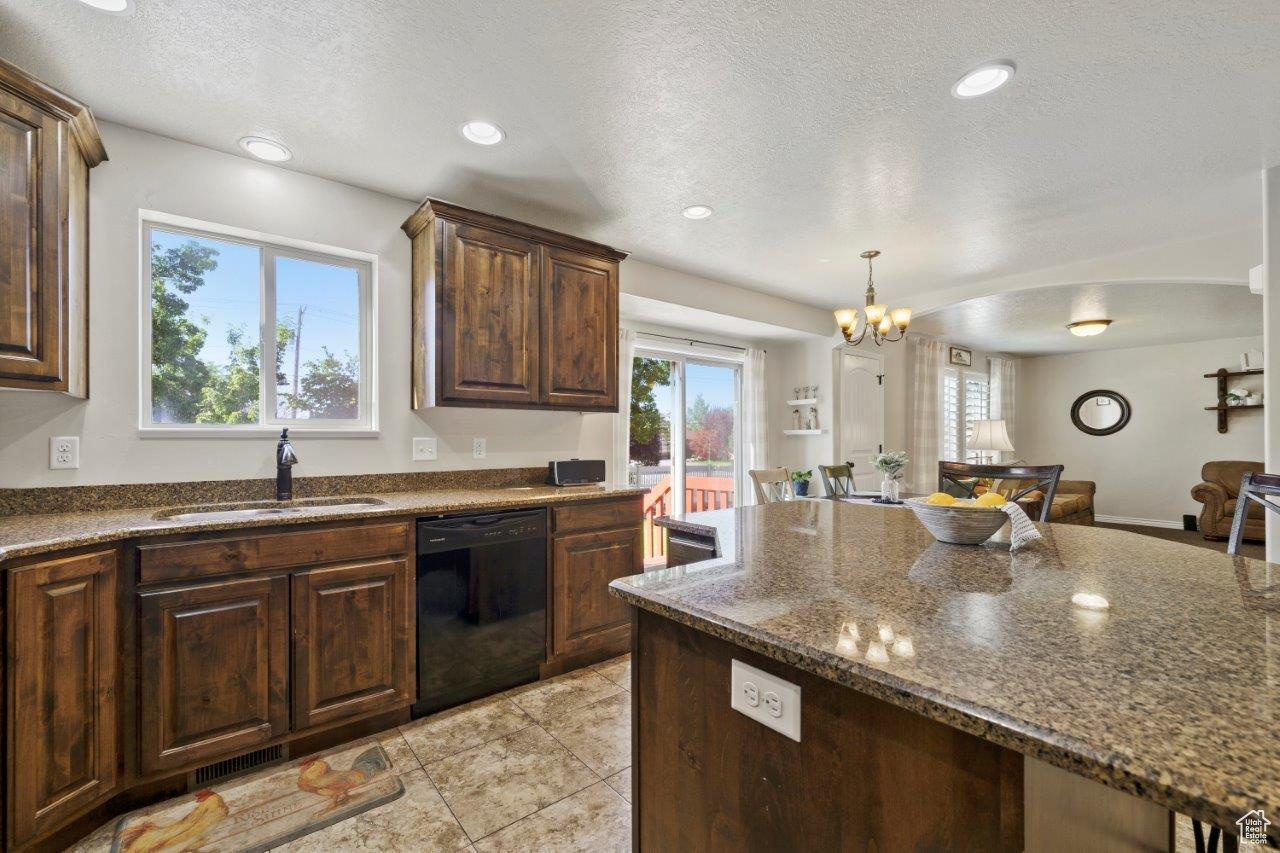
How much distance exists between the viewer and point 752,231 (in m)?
3.44

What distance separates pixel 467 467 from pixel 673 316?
216cm

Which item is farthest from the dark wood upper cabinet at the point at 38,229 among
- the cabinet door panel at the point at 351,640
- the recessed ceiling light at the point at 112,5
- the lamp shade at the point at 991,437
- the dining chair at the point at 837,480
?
the lamp shade at the point at 991,437

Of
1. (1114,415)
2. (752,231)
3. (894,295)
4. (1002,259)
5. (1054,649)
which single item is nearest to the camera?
(1054,649)

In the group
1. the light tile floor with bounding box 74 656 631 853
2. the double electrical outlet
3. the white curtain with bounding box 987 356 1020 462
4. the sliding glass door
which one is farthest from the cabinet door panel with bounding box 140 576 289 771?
the white curtain with bounding box 987 356 1020 462

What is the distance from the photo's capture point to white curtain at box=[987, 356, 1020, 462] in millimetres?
8117

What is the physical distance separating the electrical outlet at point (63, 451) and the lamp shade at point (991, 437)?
696cm

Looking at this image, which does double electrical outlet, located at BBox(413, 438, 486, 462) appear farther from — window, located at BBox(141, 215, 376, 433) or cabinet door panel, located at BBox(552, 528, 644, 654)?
cabinet door panel, located at BBox(552, 528, 644, 654)

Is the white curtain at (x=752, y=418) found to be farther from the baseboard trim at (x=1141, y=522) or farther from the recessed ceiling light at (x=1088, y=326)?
the baseboard trim at (x=1141, y=522)

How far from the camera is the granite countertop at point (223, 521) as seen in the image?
1646 millimetres

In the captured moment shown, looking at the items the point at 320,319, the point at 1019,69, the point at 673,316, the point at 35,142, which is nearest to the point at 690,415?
the point at 673,316

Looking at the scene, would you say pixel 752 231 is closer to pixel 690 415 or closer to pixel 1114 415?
pixel 690 415

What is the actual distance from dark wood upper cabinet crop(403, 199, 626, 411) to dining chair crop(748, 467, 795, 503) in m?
1.39

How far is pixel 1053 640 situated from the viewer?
32.1 inches

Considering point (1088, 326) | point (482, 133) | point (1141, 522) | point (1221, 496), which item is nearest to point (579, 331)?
point (482, 133)
